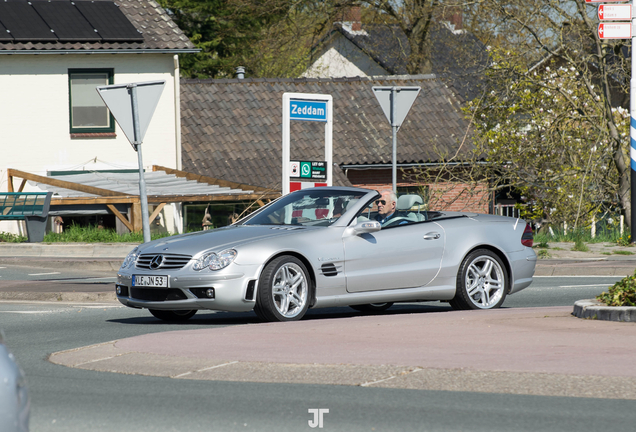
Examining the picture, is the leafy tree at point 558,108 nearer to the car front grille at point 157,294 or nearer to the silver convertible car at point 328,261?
the silver convertible car at point 328,261

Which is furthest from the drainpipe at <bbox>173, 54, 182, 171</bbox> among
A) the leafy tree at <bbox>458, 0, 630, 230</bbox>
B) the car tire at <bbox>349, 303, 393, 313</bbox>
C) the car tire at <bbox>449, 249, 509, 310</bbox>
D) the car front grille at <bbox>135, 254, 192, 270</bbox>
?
the car front grille at <bbox>135, 254, 192, 270</bbox>

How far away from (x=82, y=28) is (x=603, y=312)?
71.8 feet

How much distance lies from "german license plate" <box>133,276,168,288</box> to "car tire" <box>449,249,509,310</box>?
3225 mm

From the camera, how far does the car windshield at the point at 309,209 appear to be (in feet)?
34.3

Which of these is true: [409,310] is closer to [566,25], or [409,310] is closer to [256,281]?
[256,281]

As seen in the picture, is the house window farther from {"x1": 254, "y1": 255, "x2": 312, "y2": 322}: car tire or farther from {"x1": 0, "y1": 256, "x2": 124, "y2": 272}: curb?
{"x1": 254, "y1": 255, "x2": 312, "y2": 322}: car tire

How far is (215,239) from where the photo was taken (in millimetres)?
9797

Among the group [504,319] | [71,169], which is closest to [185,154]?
[71,169]

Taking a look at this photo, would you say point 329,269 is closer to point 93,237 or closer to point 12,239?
point 93,237

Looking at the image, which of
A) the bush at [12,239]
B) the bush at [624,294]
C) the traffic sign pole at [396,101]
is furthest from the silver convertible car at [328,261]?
the bush at [12,239]

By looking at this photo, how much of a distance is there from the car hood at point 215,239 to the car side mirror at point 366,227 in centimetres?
53

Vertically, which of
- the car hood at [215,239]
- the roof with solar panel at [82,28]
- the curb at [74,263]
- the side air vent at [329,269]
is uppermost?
the roof with solar panel at [82,28]

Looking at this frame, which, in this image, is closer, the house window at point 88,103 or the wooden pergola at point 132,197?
the wooden pergola at point 132,197

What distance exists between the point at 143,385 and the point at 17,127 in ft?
73.8
